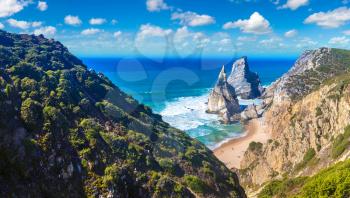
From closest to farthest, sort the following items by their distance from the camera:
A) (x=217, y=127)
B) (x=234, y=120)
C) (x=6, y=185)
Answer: (x=6, y=185) → (x=217, y=127) → (x=234, y=120)

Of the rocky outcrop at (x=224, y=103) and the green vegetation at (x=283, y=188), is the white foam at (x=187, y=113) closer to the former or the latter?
the rocky outcrop at (x=224, y=103)

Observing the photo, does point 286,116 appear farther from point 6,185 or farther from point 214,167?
point 6,185

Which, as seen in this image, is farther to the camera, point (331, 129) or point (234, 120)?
point (234, 120)

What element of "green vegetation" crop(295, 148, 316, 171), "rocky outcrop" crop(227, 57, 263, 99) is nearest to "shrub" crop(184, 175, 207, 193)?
"green vegetation" crop(295, 148, 316, 171)

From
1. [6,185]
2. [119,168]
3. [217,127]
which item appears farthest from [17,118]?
[217,127]

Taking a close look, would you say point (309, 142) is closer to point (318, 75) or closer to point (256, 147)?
point (256, 147)

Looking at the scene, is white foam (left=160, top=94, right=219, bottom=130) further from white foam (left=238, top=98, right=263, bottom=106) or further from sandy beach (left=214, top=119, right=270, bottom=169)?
white foam (left=238, top=98, right=263, bottom=106)
